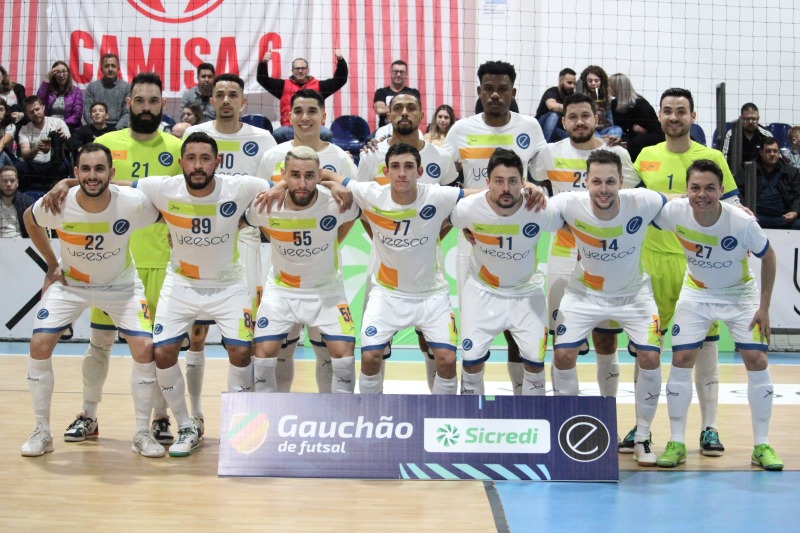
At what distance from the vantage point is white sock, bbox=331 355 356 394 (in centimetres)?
635

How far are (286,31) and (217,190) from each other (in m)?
7.37

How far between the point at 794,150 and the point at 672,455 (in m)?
7.80

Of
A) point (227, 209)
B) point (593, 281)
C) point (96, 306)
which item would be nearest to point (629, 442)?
point (593, 281)

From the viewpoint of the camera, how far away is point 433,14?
44.1ft

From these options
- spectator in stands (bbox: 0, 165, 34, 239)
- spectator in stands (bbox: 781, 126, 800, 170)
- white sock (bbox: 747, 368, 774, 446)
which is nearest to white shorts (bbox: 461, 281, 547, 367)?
white sock (bbox: 747, 368, 774, 446)

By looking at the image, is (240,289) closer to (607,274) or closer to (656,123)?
(607,274)

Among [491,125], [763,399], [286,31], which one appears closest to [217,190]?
[491,125]

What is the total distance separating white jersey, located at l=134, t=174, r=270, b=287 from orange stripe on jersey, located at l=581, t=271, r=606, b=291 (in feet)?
7.70

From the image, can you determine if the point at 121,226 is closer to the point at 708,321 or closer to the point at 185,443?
the point at 185,443

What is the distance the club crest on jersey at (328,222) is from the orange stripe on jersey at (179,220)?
895mm

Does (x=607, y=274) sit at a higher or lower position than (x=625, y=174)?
lower

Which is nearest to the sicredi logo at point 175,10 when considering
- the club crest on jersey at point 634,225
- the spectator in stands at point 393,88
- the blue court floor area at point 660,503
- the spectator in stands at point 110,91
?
the spectator in stands at point 110,91

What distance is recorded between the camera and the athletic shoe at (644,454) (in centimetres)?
629

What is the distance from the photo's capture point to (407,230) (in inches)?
255
